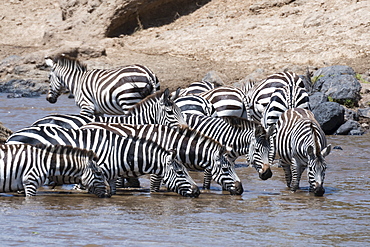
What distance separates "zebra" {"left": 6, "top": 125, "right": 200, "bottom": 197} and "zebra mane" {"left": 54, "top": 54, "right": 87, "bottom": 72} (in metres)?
4.05

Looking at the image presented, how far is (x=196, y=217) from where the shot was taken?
7980mm

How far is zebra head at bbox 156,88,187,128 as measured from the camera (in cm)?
1098

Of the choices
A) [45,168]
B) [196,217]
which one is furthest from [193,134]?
[45,168]

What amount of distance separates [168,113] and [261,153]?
1.75 m

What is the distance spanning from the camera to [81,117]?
1080 cm

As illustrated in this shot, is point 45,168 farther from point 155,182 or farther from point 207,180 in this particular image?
point 207,180

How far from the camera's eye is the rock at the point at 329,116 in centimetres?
1588

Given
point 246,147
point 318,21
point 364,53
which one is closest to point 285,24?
point 318,21

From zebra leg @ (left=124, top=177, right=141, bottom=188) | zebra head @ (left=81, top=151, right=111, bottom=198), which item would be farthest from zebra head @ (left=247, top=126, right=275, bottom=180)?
zebra head @ (left=81, top=151, right=111, bottom=198)

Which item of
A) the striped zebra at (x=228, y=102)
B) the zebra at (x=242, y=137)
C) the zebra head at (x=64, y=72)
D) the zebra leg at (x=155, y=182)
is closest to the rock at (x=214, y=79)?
the striped zebra at (x=228, y=102)

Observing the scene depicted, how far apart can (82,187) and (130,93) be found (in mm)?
3075

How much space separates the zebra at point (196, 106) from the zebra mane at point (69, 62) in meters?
1.99

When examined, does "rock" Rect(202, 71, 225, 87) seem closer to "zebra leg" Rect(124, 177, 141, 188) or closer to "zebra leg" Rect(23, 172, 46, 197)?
"zebra leg" Rect(124, 177, 141, 188)

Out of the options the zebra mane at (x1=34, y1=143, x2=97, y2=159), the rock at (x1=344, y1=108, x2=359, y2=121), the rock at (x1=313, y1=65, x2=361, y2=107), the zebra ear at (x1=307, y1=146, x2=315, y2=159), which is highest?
the rock at (x1=313, y1=65, x2=361, y2=107)
